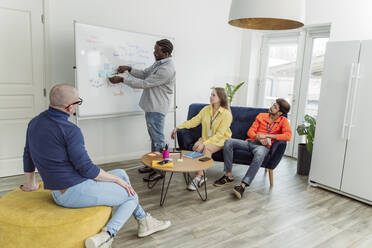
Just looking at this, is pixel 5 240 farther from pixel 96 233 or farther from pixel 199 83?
pixel 199 83

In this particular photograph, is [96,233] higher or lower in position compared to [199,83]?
lower

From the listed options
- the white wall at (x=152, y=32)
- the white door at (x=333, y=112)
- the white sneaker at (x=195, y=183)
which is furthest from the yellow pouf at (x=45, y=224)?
the white door at (x=333, y=112)

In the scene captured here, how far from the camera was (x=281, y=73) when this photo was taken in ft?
16.9

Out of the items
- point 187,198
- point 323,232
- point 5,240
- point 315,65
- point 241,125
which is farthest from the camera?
point 315,65

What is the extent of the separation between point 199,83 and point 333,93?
227 centimetres

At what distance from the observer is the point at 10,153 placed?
11.2 feet

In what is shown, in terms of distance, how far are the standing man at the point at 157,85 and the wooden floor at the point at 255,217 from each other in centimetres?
62

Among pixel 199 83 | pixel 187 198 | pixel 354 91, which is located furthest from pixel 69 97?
pixel 199 83

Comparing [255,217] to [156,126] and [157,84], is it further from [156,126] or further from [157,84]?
[157,84]

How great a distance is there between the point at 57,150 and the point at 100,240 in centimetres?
58

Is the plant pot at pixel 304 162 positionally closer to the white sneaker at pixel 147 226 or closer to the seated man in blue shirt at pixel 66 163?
the white sneaker at pixel 147 226

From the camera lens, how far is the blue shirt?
5.32ft

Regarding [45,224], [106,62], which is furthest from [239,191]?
[106,62]

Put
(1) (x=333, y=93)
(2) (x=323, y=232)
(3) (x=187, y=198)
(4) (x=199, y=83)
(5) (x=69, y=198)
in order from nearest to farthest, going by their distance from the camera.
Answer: (5) (x=69, y=198) < (2) (x=323, y=232) < (3) (x=187, y=198) < (1) (x=333, y=93) < (4) (x=199, y=83)
